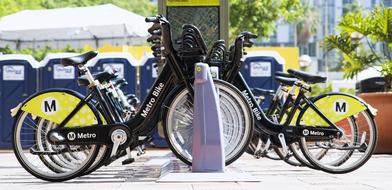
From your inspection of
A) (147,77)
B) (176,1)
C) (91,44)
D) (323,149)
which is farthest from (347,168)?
(91,44)

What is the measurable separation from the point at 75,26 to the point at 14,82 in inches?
330

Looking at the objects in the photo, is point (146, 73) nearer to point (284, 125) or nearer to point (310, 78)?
point (310, 78)

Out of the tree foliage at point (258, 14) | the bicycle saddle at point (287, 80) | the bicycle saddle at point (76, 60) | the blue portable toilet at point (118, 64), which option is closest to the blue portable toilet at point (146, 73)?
the blue portable toilet at point (118, 64)

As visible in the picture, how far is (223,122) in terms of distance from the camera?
7574 millimetres

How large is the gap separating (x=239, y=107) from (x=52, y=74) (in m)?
8.59

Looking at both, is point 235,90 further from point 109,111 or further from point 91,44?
point 91,44

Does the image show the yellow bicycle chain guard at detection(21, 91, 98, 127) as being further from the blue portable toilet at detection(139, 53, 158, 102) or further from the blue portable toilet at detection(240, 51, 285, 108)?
the blue portable toilet at detection(240, 51, 285, 108)

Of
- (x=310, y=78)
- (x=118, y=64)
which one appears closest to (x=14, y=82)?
(x=118, y=64)

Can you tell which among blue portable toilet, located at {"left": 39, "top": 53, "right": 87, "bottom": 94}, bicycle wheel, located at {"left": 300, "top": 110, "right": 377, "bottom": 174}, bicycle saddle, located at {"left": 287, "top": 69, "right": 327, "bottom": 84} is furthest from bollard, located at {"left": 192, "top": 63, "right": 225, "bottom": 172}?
blue portable toilet, located at {"left": 39, "top": 53, "right": 87, "bottom": 94}

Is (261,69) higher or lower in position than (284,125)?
higher

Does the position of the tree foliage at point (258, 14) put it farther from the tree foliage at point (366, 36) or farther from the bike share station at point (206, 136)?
the bike share station at point (206, 136)

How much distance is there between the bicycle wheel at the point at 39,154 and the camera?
24.5ft

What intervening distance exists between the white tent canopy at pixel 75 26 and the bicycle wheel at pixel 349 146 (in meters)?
14.9

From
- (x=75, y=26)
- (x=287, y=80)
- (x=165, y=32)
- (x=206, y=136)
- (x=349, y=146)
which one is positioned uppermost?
(x=75, y=26)
